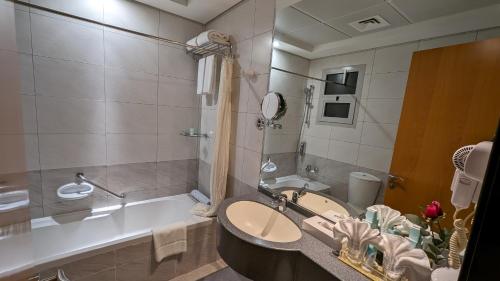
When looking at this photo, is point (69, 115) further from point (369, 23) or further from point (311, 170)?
point (369, 23)

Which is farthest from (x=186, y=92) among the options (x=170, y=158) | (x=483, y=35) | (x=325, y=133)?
(x=483, y=35)

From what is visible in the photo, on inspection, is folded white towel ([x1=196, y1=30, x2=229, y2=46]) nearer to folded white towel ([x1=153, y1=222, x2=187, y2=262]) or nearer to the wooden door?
the wooden door

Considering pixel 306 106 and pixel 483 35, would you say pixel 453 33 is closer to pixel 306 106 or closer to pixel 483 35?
pixel 483 35

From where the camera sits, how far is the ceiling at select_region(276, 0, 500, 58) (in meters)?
0.88

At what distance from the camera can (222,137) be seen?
196 centimetres

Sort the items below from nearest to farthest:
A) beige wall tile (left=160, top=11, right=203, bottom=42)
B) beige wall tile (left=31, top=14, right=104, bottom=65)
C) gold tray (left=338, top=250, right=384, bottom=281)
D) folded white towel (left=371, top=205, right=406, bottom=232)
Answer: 1. gold tray (left=338, top=250, right=384, bottom=281)
2. folded white towel (left=371, top=205, right=406, bottom=232)
3. beige wall tile (left=31, top=14, right=104, bottom=65)
4. beige wall tile (left=160, top=11, right=203, bottom=42)

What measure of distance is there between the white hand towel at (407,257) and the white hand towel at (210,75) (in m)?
1.87

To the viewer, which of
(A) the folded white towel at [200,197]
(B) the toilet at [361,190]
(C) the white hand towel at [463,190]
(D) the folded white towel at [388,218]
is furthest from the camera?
(A) the folded white towel at [200,197]

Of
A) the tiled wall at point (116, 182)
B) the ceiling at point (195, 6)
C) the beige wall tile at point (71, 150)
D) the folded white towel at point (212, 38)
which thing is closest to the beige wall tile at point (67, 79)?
the beige wall tile at point (71, 150)

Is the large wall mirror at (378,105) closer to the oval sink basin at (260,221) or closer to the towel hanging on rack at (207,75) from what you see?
the oval sink basin at (260,221)

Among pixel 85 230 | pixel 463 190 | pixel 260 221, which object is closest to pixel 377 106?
pixel 463 190

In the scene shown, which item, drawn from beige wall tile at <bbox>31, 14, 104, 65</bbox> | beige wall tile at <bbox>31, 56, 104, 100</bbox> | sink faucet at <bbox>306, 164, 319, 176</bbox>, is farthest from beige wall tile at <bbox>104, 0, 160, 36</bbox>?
sink faucet at <bbox>306, 164, 319, 176</bbox>

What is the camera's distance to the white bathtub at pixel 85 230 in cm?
102

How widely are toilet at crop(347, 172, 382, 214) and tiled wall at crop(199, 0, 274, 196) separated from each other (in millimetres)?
758
